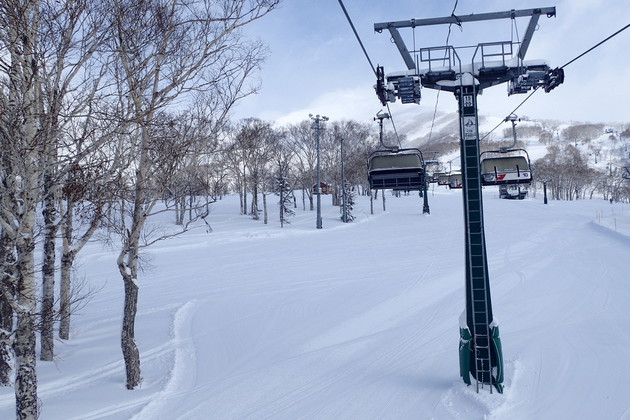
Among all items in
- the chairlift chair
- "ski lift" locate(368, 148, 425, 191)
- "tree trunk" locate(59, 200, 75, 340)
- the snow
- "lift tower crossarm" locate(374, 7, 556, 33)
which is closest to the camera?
the snow

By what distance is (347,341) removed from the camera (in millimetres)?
7859

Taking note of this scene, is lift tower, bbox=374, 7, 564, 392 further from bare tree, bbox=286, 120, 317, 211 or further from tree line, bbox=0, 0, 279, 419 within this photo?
bare tree, bbox=286, 120, 317, 211

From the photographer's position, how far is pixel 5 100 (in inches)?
145

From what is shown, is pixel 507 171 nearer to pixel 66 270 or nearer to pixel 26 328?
pixel 26 328

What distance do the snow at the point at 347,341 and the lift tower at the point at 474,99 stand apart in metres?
0.49

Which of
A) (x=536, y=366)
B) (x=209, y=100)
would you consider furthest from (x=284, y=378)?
(x=209, y=100)

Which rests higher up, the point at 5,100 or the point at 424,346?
the point at 5,100

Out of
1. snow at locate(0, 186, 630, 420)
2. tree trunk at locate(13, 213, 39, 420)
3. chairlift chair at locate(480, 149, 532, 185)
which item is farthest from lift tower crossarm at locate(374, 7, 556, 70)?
tree trunk at locate(13, 213, 39, 420)

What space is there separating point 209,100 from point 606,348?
785cm

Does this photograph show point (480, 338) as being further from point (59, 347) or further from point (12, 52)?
point (59, 347)

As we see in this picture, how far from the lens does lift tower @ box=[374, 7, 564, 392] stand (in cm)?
550

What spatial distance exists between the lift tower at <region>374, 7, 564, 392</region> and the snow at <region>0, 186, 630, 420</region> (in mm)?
490

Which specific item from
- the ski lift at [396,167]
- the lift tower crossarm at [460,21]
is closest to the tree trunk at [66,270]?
the ski lift at [396,167]

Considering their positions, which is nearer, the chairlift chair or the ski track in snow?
the ski track in snow
